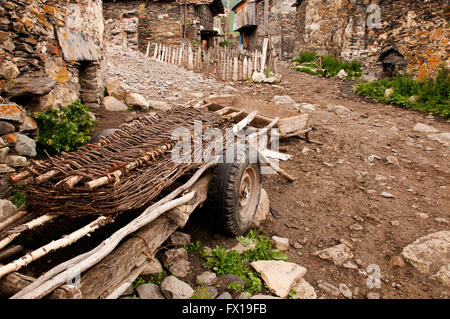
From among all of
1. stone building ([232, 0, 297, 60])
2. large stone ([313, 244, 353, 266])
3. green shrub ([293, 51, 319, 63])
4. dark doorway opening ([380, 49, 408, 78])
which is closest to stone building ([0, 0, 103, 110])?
large stone ([313, 244, 353, 266])

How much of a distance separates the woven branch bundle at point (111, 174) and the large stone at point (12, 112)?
136cm

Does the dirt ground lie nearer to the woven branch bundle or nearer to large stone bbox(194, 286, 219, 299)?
large stone bbox(194, 286, 219, 299)

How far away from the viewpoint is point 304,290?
2451 mm

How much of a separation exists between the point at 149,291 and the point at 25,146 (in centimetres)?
243

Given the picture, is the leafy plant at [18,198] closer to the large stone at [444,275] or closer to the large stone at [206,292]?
the large stone at [206,292]

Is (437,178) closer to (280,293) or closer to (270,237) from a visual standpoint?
(270,237)

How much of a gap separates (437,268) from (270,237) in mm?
1599

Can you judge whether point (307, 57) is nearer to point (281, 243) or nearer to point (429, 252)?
point (429, 252)

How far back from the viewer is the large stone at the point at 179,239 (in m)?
2.60

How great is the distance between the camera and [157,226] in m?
2.09

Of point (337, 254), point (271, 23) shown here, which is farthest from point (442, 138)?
point (271, 23)

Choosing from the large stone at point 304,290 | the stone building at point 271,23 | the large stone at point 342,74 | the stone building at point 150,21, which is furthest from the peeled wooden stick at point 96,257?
the stone building at point 271,23

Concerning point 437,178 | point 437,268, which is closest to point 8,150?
point 437,268

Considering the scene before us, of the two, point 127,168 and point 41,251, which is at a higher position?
point 127,168
